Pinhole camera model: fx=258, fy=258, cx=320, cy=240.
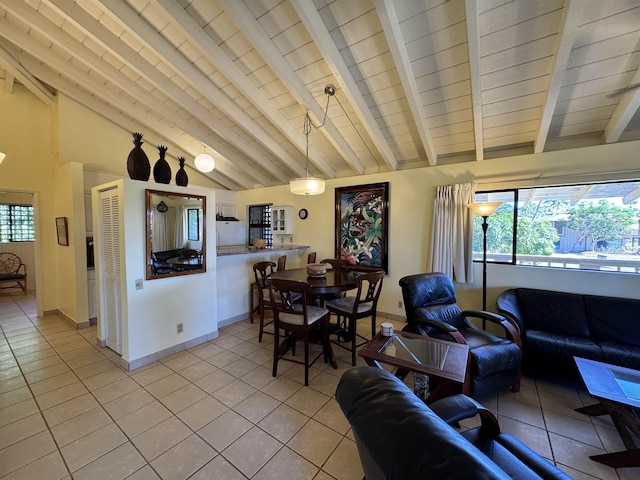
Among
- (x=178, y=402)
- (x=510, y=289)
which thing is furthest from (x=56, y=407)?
(x=510, y=289)

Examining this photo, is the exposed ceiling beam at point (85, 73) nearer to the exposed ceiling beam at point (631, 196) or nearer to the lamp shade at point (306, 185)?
the lamp shade at point (306, 185)

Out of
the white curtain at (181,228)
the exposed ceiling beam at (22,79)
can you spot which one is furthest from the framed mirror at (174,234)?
the exposed ceiling beam at (22,79)

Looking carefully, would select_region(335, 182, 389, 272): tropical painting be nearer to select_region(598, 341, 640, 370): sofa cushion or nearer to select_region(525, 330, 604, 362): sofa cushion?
select_region(525, 330, 604, 362): sofa cushion

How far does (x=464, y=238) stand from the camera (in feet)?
11.7

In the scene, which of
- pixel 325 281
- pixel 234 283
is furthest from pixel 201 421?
pixel 234 283

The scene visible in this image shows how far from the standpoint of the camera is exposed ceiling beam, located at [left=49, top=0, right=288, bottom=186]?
2.43 m

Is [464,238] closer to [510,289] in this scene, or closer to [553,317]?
→ [510,289]

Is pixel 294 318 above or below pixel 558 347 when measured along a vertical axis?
above

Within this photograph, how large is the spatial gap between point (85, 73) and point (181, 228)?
2702 millimetres

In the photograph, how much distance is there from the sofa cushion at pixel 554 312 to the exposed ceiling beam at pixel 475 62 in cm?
198

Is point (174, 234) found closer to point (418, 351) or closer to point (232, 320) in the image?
point (232, 320)

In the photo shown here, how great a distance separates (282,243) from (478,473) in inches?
209

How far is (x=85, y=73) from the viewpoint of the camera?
355 cm

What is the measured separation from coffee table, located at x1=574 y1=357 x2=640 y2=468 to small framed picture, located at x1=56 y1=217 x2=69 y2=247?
615 cm
